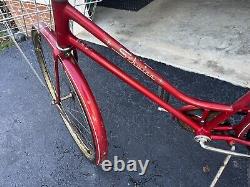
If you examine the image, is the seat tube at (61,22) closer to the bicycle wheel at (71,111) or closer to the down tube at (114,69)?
the down tube at (114,69)

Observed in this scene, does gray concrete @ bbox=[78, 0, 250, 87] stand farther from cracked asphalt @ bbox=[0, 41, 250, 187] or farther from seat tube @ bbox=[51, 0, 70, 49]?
seat tube @ bbox=[51, 0, 70, 49]

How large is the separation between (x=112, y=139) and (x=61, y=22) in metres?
1.05

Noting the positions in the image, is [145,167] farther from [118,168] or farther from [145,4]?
[145,4]

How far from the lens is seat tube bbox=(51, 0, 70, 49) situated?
1.72m

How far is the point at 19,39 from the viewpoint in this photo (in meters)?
3.34

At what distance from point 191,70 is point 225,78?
288 millimetres

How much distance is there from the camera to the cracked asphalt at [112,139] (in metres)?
2.33

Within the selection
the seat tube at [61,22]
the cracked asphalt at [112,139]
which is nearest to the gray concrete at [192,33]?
the cracked asphalt at [112,139]

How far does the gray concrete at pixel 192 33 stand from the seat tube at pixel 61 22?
50.0 inches

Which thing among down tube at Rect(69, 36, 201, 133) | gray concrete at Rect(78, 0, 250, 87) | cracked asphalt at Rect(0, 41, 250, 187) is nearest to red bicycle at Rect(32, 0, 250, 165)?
down tube at Rect(69, 36, 201, 133)

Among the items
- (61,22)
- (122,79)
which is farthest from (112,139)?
(61,22)

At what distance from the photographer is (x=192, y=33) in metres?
3.26

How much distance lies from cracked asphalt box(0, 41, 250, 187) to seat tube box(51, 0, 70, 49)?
904mm

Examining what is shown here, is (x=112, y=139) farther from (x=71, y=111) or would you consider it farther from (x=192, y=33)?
(x=192, y=33)
